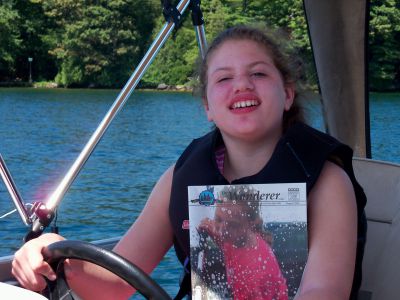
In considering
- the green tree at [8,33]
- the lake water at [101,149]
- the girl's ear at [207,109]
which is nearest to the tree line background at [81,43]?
the green tree at [8,33]

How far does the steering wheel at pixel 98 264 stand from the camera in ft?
3.87

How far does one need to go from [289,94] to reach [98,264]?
52 centimetres

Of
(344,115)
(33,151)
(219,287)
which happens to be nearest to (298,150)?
(219,287)

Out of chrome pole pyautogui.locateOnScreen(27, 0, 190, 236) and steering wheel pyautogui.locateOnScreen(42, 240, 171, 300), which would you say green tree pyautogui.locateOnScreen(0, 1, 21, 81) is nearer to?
chrome pole pyautogui.locateOnScreen(27, 0, 190, 236)

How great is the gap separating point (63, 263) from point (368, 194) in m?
0.71

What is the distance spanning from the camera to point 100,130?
6.23 feet

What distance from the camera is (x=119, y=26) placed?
26703 mm

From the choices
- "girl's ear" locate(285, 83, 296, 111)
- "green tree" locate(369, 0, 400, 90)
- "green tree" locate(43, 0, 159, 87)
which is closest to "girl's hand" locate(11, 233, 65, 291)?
"girl's ear" locate(285, 83, 296, 111)

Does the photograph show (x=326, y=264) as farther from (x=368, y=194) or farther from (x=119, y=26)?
(x=119, y=26)

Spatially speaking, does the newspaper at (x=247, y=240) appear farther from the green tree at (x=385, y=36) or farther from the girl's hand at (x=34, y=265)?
the green tree at (x=385, y=36)

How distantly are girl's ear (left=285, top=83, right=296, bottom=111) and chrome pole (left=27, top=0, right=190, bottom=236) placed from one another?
1.95ft

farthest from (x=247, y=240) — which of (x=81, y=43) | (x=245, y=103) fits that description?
(x=81, y=43)

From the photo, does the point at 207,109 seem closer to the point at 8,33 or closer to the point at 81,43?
the point at 8,33

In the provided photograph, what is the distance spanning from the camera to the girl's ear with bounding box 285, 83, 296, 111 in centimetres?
146
